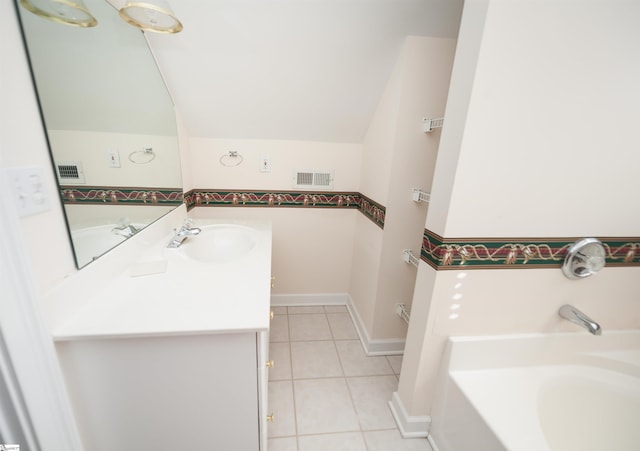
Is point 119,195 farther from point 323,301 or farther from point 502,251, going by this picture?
point 323,301

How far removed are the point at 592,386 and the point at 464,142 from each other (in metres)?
1.24

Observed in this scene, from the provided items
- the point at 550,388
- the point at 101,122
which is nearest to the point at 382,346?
the point at 550,388

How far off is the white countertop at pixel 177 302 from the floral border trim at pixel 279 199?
91cm

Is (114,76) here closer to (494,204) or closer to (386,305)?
(494,204)

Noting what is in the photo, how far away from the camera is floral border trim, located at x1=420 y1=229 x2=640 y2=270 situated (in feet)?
3.47

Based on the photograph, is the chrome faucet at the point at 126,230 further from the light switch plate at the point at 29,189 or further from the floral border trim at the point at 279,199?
the floral border trim at the point at 279,199

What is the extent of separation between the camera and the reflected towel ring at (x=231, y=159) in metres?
1.99

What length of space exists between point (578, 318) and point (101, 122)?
2.09 metres

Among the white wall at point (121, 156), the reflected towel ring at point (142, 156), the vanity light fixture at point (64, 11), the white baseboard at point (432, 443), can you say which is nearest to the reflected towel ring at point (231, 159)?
the white wall at point (121, 156)

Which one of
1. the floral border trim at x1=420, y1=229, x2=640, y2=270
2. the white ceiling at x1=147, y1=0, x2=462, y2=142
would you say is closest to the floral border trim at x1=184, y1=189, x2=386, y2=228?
the white ceiling at x1=147, y1=0, x2=462, y2=142

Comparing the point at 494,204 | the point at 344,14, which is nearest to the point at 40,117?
the point at 344,14

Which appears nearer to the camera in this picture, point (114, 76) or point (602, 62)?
point (602, 62)

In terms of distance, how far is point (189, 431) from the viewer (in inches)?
35.2

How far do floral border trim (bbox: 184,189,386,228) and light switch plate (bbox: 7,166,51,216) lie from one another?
4.02 ft
